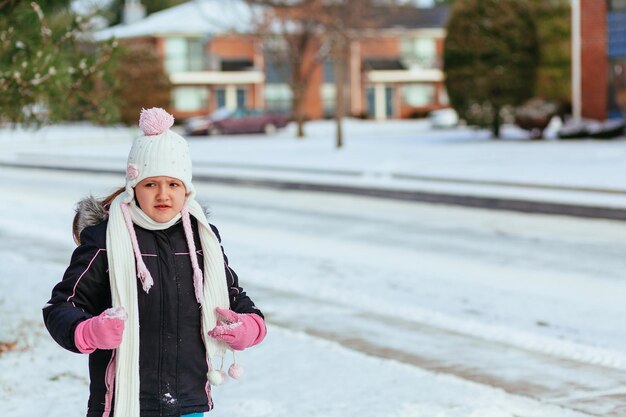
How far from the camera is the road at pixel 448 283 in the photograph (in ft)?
24.1

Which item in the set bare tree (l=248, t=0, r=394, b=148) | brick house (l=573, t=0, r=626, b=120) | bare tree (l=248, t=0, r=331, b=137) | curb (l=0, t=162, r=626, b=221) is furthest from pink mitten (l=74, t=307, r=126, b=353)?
bare tree (l=248, t=0, r=331, b=137)

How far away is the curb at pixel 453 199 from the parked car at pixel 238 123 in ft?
96.7

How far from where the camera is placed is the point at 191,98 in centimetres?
7206

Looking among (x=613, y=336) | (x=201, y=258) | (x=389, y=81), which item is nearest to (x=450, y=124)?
(x=389, y=81)

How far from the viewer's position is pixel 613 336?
26.8ft

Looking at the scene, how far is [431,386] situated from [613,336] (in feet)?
7.05

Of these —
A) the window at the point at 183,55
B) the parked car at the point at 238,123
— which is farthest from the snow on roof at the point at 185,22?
the parked car at the point at 238,123

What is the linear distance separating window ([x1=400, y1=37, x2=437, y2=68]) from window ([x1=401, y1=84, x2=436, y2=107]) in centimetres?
158

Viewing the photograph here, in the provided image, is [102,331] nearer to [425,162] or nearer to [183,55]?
[425,162]

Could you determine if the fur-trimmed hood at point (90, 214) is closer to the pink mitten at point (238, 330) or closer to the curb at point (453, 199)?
the pink mitten at point (238, 330)

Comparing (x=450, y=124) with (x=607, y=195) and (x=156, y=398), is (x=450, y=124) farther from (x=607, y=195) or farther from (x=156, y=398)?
(x=156, y=398)

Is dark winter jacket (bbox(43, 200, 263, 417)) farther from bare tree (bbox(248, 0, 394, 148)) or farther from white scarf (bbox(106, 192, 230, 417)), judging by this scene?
bare tree (bbox(248, 0, 394, 148))

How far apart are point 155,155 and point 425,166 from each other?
24.5 metres

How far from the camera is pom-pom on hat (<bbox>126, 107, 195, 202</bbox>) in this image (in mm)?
3703
